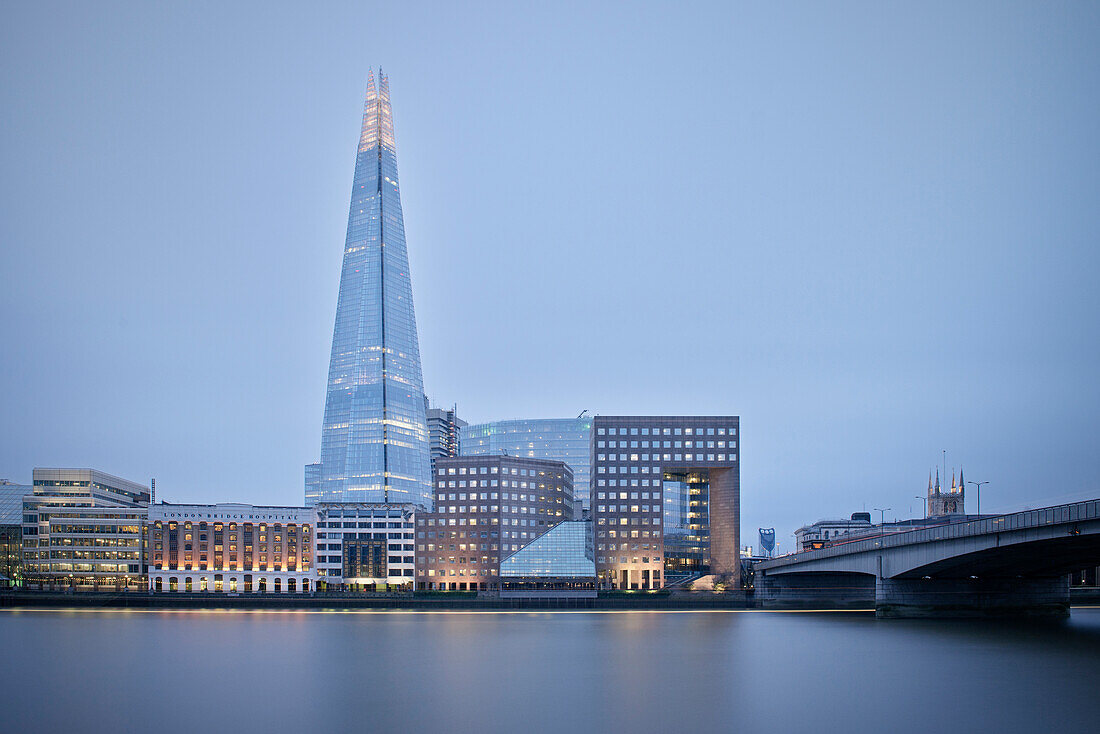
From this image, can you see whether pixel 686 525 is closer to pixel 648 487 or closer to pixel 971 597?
pixel 648 487

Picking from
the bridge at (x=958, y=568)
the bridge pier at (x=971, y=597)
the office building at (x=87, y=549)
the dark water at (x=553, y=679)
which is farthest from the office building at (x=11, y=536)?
the bridge pier at (x=971, y=597)

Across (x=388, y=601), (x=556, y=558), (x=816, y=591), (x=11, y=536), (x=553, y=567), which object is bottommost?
(x=388, y=601)

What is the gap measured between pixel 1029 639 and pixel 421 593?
81528 mm

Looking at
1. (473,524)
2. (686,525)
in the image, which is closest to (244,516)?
(473,524)

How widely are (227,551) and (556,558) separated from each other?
54.2m

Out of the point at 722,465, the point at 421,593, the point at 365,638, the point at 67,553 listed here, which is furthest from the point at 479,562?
the point at 365,638

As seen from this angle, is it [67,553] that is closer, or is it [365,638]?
[365,638]

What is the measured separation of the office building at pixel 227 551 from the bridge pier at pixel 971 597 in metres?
92.0

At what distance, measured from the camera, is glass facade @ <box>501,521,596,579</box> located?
134750 mm

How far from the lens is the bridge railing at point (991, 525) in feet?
186

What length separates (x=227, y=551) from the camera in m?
146

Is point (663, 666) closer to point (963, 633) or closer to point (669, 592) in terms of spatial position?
point (963, 633)

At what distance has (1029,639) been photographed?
6731 cm

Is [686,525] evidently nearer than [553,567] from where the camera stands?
No
